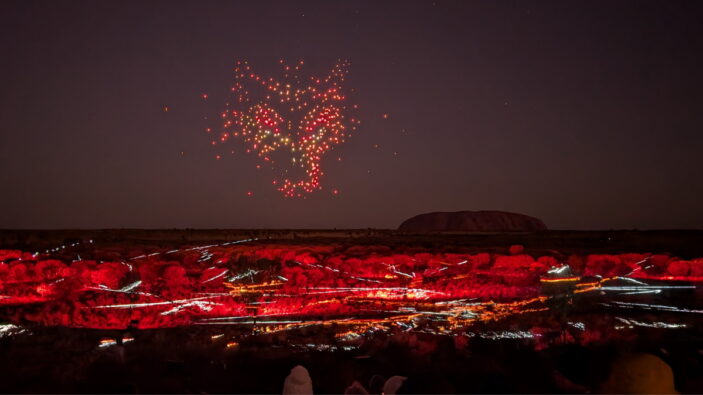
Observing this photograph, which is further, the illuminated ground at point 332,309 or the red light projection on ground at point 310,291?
the red light projection on ground at point 310,291

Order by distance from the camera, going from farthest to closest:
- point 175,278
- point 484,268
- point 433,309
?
point 484,268
point 175,278
point 433,309

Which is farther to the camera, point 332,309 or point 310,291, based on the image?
point 310,291

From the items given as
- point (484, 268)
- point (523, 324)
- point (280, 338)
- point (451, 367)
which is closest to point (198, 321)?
point (280, 338)

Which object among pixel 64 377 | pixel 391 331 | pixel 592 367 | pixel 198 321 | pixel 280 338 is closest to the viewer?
pixel 592 367

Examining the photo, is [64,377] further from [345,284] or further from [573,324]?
[345,284]

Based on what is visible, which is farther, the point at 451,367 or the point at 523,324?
the point at 523,324

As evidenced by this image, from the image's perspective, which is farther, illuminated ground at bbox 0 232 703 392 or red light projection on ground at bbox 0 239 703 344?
red light projection on ground at bbox 0 239 703 344

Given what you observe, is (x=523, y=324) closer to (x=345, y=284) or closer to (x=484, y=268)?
(x=345, y=284)
